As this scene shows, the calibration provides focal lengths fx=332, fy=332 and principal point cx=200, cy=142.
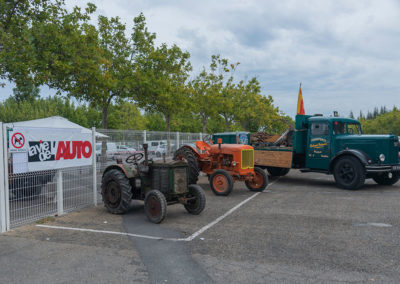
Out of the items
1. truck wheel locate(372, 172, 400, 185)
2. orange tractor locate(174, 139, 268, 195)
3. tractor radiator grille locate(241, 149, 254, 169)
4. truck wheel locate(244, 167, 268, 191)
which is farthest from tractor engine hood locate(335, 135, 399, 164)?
tractor radiator grille locate(241, 149, 254, 169)

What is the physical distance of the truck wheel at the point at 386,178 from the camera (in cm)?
1116

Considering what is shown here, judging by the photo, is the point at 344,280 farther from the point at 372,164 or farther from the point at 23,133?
the point at 372,164

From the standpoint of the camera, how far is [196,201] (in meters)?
7.03

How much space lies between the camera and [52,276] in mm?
3912

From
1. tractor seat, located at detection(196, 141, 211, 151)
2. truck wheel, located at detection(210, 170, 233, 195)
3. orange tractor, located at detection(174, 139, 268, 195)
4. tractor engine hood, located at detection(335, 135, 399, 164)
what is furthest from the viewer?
tractor seat, located at detection(196, 141, 211, 151)

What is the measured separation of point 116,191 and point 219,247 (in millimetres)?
3056

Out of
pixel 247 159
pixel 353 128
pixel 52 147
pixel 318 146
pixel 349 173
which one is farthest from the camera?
pixel 353 128

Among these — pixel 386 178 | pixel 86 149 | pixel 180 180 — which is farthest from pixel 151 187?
pixel 386 178

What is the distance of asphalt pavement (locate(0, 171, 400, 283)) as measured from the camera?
12.9ft

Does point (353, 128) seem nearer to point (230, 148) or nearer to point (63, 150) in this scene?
point (230, 148)

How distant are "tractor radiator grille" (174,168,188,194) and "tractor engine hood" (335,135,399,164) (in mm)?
6435

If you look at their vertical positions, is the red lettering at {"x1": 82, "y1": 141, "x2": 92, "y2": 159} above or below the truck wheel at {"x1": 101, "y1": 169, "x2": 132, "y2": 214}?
above

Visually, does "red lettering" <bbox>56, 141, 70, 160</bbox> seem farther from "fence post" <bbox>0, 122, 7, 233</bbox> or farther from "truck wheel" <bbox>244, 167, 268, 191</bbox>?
"truck wheel" <bbox>244, 167, 268, 191</bbox>

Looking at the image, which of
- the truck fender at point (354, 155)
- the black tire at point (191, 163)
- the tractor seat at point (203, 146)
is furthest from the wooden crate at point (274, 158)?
the black tire at point (191, 163)
